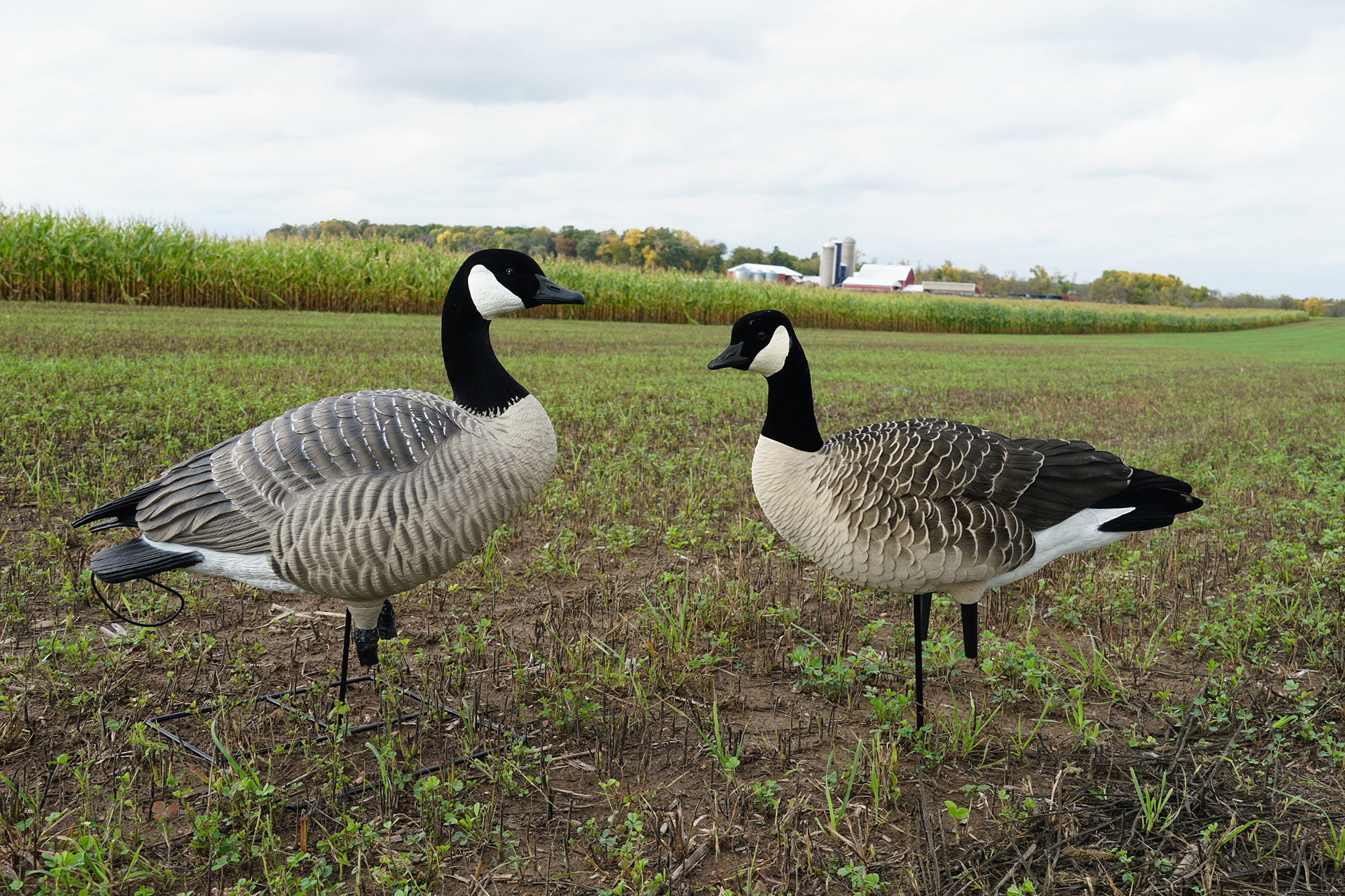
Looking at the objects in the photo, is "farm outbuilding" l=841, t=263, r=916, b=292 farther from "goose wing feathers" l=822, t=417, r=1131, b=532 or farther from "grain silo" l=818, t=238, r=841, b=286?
"goose wing feathers" l=822, t=417, r=1131, b=532

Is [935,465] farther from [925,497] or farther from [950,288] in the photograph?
[950,288]

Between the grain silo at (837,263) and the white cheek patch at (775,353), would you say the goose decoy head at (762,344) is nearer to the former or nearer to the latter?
the white cheek patch at (775,353)

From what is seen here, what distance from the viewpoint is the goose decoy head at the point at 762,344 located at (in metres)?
4.21

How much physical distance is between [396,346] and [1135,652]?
14455mm

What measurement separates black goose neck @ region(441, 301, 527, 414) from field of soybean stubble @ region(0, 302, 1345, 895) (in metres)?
1.26

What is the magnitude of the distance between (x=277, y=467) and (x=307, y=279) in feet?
86.6

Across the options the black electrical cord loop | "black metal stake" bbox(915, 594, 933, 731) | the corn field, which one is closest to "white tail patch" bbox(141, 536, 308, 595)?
the black electrical cord loop

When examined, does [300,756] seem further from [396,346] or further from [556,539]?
[396,346]

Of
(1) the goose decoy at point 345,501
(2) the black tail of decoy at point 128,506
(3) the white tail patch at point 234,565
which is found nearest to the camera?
(1) the goose decoy at point 345,501

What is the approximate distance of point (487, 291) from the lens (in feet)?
14.2

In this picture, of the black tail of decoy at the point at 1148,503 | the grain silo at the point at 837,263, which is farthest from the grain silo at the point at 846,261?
the black tail of decoy at the point at 1148,503

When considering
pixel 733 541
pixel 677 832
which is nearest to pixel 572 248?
pixel 733 541

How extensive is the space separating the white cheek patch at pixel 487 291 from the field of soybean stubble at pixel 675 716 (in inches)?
67.4

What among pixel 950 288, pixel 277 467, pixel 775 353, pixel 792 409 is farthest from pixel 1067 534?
pixel 950 288
